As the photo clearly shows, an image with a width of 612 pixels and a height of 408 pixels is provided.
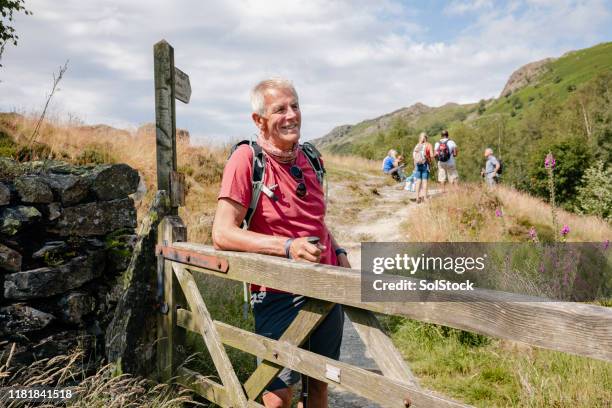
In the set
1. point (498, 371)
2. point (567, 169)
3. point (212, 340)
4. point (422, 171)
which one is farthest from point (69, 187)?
point (567, 169)

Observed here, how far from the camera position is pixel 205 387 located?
2922 millimetres

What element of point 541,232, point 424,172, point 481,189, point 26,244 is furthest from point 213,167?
point 26,244

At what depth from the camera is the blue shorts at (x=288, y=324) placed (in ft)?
7.41

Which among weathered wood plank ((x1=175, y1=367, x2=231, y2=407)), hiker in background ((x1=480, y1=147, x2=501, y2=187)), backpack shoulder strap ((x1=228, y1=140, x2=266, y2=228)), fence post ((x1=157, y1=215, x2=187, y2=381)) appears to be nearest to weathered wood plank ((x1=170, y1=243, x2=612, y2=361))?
backpack shoulder strap ((x1=228, y1=140, x2=266, y2=228))

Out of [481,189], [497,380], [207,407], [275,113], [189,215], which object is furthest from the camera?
[481,189]

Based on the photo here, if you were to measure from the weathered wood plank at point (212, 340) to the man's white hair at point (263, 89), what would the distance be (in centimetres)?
125

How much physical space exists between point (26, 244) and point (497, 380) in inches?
161

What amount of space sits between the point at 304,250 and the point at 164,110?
1.96 metres

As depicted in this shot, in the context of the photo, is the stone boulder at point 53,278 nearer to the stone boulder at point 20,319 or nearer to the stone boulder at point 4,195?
the stone boulder at point 20,319

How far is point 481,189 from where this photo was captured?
12.2m

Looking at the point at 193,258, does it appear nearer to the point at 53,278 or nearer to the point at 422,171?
the point at 53,278

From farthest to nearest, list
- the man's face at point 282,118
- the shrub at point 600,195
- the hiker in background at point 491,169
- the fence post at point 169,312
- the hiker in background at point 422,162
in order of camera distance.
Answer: the shrub at point 600,195
the hiker in background at point 491,169
the hiker in background at point 422,162
the fence post at point 169,312
the man's face at point 282,118

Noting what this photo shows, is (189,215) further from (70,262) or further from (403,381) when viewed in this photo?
(403,381)

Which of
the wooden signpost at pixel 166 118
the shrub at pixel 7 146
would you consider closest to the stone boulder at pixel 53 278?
the wooden signpost at pixel 166 118
